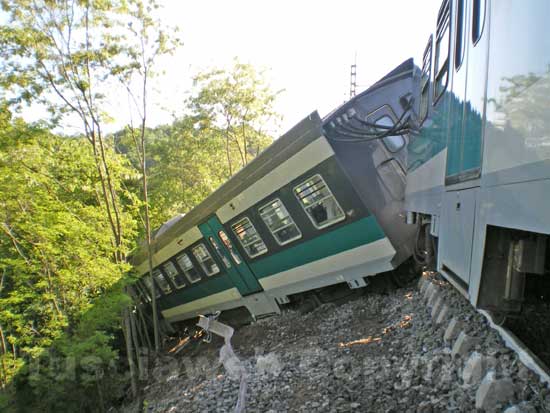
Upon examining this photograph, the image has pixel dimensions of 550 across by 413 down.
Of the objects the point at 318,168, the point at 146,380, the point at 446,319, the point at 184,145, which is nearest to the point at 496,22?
the point at 446,319

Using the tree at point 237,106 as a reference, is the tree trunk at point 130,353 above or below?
below

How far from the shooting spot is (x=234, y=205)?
→ 889 centimetres

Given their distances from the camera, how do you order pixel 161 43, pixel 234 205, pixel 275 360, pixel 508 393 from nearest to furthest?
pixel 508 393
pixel 275 360
pixel 234 205
pixel 161 43

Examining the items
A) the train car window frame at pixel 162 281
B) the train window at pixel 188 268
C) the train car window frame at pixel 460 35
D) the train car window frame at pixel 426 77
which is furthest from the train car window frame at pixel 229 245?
the train car window frame at pixel 460 35

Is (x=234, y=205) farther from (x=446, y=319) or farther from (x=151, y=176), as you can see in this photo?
(x=151, y=176)

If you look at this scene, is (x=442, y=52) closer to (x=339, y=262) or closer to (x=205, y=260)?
(x=339, y=262)

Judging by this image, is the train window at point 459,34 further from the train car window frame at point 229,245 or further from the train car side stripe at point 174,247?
the train car side stripe at point 174,247

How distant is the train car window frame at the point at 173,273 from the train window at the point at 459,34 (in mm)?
10373

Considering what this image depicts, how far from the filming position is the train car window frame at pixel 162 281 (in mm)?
13164

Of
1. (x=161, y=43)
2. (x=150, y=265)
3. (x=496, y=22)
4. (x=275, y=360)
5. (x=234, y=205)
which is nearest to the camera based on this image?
(x=496, y=22)

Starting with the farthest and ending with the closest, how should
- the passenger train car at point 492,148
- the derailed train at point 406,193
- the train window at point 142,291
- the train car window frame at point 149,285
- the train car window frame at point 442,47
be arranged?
the train window at point 142,291 < the train car window frame at point 149,285 < the train car window frame at point 442,47 < the derailed train at point 406,193 < the passenger train car at point 492,148

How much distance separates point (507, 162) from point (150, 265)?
12.0 metres

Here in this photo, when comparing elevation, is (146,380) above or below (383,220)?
below

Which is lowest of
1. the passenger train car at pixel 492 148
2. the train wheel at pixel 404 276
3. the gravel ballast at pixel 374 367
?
the train wheel at pixel 404 276
